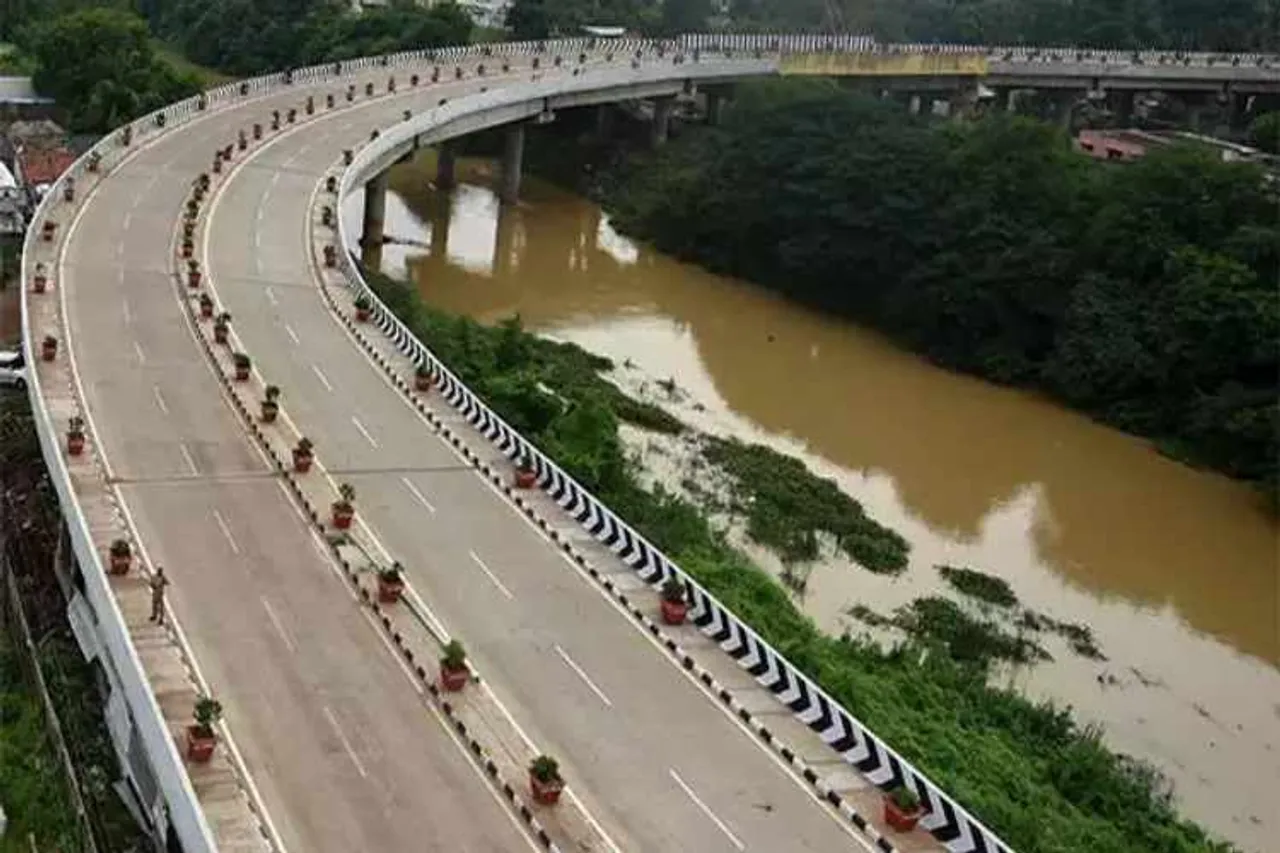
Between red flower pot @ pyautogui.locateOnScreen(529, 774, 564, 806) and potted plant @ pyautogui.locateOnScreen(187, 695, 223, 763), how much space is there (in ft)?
12.2

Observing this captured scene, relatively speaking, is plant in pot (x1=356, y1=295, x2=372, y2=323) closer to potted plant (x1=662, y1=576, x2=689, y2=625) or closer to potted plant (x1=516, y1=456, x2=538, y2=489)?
potted plant (x1=516, y1=456, x2=538, y2=489)

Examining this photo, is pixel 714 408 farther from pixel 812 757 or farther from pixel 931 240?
pixel 812 757

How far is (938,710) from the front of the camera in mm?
26922

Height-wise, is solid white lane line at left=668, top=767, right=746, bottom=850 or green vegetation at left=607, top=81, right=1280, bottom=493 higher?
green vegetation at left=607, top=81, right=1280, bottom=493

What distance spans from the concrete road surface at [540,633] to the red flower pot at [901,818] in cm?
55

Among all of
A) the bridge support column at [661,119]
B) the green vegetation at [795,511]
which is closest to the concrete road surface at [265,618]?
the green vegetation at [795,511]

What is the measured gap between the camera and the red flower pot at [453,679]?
859 inches

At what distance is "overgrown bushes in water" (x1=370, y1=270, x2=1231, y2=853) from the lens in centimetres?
2400

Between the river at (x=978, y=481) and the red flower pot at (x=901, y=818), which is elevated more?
the red flower pot at (x=901, y=818)

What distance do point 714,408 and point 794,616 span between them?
17.4 meters

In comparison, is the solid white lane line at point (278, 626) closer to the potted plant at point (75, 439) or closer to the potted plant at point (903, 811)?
the potted plant at point (75, 439)

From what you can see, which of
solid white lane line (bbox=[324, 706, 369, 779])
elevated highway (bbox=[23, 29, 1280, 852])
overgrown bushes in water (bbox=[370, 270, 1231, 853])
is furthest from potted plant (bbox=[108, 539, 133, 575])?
overgrown bushes in water (bbox=[370, 270, 1231, 853])

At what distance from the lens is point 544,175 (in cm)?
7525

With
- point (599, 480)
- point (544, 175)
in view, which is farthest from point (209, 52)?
point (599, 480)
